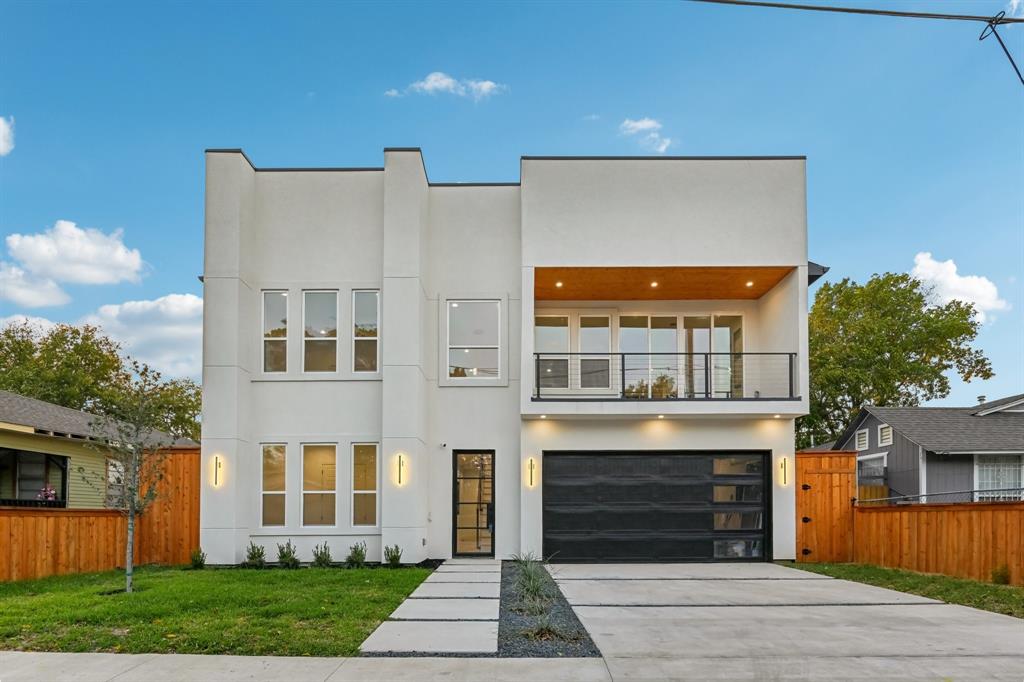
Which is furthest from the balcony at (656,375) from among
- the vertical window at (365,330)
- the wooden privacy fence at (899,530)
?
the vertical window at (365,330)

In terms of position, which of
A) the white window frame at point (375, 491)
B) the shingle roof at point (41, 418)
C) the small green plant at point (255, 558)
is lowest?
the small green plant at point (255, 558)

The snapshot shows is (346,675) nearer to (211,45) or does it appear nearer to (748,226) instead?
(748,226)

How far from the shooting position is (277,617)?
8109 mm

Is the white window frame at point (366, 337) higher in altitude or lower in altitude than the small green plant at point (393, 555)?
higher

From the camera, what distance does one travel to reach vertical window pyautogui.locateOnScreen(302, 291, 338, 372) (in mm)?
14992

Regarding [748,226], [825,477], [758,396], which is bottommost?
[825,477]

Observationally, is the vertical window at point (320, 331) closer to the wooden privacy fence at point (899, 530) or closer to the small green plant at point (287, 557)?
the small green plant at point (287, 557)

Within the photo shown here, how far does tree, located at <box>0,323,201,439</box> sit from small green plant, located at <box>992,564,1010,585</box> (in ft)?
101

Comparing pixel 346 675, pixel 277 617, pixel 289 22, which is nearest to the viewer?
pixel 346 675

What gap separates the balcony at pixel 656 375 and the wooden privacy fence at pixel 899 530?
1908mm

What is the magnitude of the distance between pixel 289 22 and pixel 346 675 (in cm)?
1172

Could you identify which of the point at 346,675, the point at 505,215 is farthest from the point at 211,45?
the point at 346,675

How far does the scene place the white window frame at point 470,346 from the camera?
50.3 feet

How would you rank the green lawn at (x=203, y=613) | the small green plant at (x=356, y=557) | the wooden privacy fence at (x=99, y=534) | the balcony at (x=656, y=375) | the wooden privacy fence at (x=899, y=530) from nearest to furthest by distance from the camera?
1. the green lawn at (x=203, y=613)
2. the wooden privacy fence at (x=899, y=530)
3. the wooden privacy fence at (x=99, y=534)
4. the small green plant at (x=356, y=557)
5. the balcony at (x=656, y=375)
